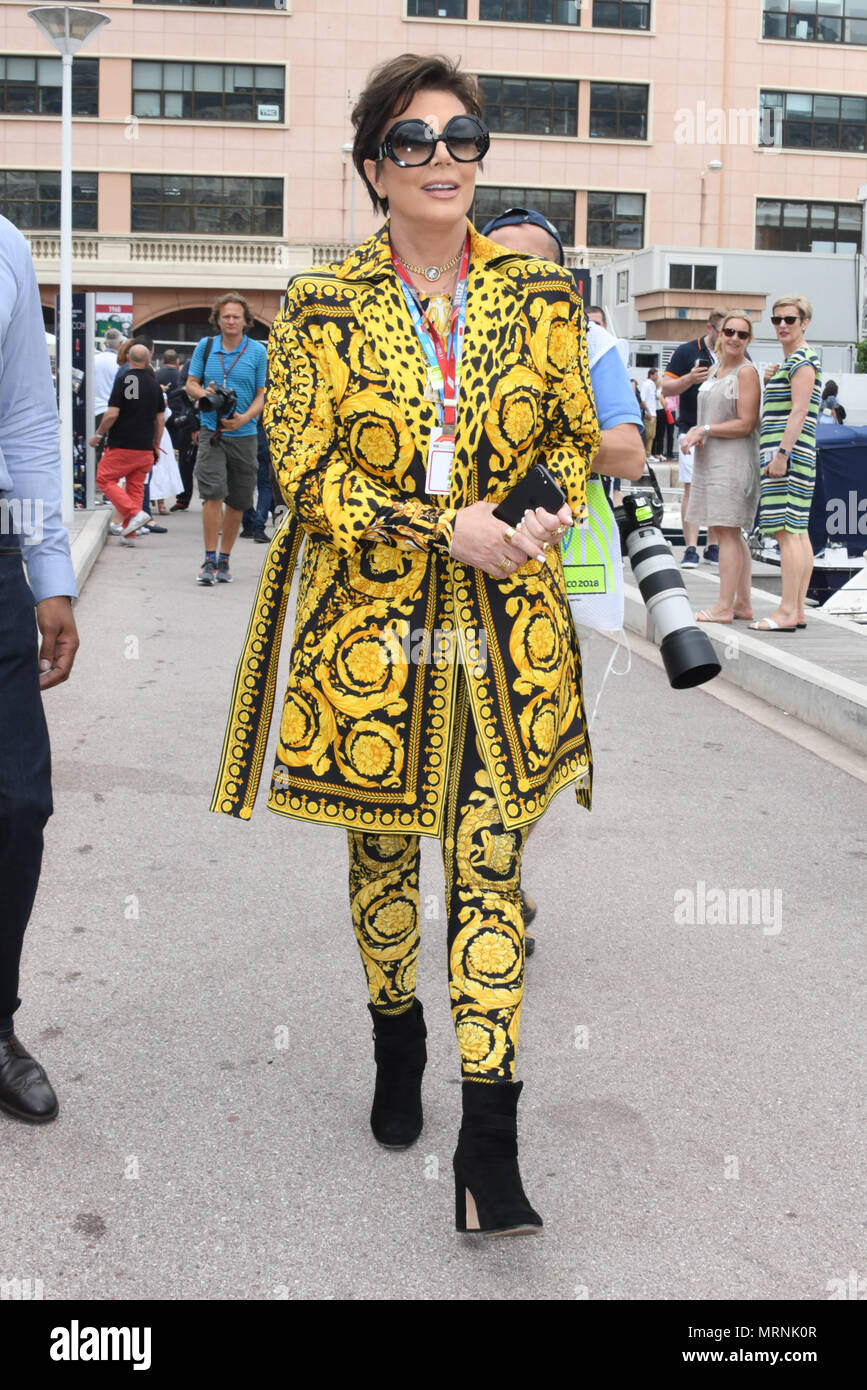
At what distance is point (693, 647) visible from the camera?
9.95 ft

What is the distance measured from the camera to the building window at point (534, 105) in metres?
53.8

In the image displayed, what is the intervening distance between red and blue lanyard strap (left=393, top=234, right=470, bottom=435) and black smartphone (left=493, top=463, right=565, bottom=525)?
0.22 metres

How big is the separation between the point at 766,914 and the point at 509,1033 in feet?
7.17

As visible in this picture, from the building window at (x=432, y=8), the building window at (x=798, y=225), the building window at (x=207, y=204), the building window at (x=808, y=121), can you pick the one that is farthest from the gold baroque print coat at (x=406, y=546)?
the building window at (x=808, y=121)

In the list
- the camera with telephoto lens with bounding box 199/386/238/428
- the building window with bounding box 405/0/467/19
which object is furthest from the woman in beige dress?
the building window with bounding box 405/0/467/19

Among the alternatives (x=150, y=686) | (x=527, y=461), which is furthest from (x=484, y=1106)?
(x=150, y=686)

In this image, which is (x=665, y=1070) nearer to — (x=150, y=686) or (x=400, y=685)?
(x=400, y=685)

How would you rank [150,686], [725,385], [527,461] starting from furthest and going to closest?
[725,385] → [150,686] → [527,461]

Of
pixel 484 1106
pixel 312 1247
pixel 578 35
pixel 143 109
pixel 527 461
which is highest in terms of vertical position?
pixel 578 35

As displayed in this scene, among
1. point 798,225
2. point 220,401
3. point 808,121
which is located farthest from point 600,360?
point 808,121

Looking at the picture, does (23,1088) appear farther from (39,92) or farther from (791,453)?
(39,92)

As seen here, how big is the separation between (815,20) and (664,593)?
59426 mm

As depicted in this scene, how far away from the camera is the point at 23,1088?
331cm

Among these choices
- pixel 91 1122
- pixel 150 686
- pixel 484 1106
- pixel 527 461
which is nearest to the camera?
pixel 484 1106
